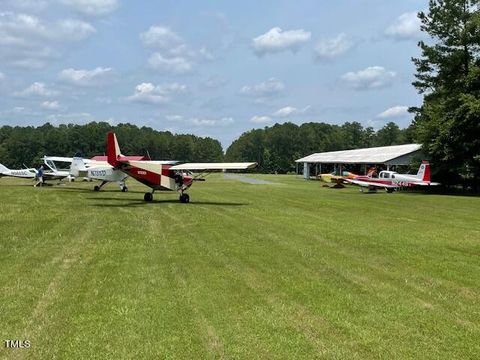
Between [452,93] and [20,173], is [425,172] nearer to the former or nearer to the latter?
[452,93]

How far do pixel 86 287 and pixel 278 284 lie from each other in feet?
9.79

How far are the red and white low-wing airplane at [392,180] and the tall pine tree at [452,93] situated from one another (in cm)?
216

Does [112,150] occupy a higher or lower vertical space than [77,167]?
higher

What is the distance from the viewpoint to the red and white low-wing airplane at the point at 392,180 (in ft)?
130

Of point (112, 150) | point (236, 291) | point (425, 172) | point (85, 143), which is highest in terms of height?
point (85, 143)

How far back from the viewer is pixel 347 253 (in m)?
10.8

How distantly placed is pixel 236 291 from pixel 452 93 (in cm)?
4137

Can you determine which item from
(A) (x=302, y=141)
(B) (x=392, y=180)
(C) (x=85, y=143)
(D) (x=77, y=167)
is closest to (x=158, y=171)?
(D) (x=77, y=167)

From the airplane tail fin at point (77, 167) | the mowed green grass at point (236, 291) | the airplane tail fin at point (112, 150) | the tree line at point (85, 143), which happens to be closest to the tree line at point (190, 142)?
the tree line at point (85, 143)

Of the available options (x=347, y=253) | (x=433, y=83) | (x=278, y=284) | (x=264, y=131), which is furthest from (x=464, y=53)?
(x=264, y=131)

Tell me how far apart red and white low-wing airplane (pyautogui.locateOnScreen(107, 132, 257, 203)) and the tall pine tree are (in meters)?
22.8

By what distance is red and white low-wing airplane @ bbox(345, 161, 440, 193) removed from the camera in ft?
130

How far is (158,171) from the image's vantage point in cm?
2467

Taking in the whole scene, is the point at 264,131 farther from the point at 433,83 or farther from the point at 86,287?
the point at 86,287
